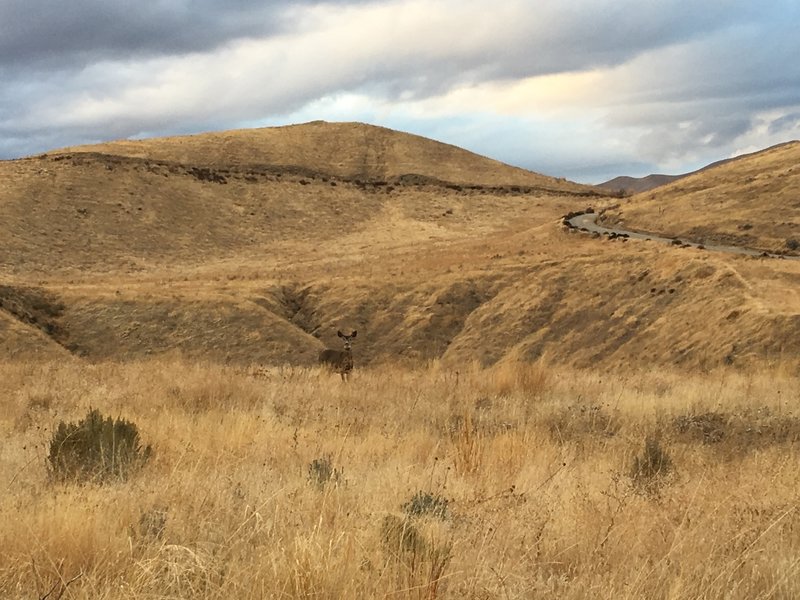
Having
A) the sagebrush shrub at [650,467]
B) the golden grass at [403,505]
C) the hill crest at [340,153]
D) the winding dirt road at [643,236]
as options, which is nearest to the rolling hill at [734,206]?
the winding dirt road at [643,236]

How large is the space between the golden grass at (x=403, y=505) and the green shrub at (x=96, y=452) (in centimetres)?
22

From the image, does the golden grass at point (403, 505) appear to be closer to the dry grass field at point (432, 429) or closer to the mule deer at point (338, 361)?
the dry grass field at point (432, 429)

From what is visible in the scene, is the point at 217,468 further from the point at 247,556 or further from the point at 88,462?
the point at 247,556

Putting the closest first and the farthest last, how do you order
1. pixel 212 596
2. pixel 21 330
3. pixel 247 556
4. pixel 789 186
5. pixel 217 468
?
1. pixel 212 596
2. pixel 247 556
3. pixel 217 468
4. pixel 21 330
5. pixel 789 186

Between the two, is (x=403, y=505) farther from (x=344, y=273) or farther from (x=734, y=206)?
(x=734, y=206)

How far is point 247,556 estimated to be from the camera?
162 inches

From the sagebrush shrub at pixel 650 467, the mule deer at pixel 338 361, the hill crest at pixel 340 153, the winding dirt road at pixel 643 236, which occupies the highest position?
the hill crest at pixel 340 153

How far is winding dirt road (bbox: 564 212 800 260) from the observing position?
113 ft

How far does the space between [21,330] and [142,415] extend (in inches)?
844

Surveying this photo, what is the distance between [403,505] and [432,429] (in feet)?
13.9

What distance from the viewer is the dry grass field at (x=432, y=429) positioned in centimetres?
395

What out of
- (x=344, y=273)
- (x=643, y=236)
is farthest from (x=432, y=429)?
(x=643, y=236)

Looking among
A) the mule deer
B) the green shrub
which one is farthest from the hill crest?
the green shrub

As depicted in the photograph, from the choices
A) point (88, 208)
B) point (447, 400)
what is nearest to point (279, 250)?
point (88, 208)
